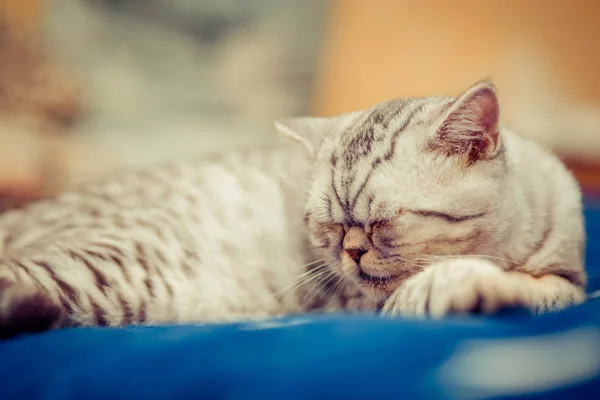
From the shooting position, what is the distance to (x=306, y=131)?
1392 millimetres

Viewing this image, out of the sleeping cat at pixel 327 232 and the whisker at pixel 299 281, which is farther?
the whisker at pixel 299 281

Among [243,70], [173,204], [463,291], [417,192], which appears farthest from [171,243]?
[243,70]

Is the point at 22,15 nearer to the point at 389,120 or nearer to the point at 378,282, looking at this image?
the point at 389,120

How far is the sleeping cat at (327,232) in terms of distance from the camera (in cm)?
101

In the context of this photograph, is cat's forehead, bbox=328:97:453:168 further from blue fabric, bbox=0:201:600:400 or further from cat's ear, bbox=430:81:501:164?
blue fabric, bbox=0:201:600:400

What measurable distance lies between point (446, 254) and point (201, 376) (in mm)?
544

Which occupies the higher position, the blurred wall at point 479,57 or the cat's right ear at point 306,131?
the blurred wall at point 479,57

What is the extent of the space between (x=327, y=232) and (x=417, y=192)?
0.26m

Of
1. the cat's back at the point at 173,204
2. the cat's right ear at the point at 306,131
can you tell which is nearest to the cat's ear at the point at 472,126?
the cat's right ear at the point at 306,131

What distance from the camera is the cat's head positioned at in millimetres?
1021

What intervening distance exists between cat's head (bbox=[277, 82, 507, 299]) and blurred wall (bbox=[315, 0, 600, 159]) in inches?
39.1

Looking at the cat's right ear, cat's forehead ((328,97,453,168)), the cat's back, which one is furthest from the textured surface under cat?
cat's forehead ((328,97,453,168))

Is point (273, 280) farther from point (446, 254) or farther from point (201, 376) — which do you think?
point (201, 376)

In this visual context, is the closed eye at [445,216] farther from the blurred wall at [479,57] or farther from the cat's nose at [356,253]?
the blurred wall at [479,57]
